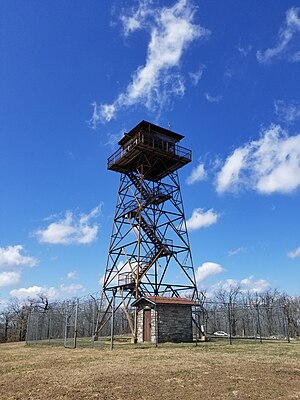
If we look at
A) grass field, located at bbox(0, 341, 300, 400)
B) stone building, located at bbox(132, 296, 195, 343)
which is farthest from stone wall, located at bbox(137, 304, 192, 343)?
grass field, located at bbox(0, 341, 300, 400)

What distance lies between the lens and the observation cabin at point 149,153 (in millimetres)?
27375

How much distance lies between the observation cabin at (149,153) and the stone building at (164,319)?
10.3 meters

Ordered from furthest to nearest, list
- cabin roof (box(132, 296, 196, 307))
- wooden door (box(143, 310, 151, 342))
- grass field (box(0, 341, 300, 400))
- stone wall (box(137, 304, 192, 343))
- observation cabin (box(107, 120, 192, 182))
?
observation cabin (box(107, 120, 192, 182)), wooden door (box(143, 310, 151, 342)), cabin roof (box(132, 296, 196, 307)), stone wall (box(137, 304, 192, 343)), grass field (box(0, 341, 300, 400))

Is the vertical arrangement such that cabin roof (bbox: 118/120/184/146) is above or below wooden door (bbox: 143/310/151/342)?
above

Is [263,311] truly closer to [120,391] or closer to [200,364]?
[200,364]

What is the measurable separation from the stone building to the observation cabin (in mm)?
10299

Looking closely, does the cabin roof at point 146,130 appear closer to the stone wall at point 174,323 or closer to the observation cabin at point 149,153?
the observation cabin at point 149,153

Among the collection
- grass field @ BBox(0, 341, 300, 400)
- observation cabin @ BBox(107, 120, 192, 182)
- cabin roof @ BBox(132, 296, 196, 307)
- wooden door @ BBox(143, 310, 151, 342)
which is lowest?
grass field @ BBox(0, 341, 300, 400)

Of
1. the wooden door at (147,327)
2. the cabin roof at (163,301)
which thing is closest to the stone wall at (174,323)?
the cabin roof at (163,301)

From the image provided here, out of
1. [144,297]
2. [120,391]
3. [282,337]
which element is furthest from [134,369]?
[282,337]

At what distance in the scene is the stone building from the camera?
76.0 feet

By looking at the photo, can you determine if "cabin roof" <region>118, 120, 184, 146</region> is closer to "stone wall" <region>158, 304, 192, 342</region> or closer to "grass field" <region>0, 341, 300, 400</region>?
"stone wall" <region>158, 304, 192, 342</region>

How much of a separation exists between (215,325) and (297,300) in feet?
74.1

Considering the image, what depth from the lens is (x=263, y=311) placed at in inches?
1364
